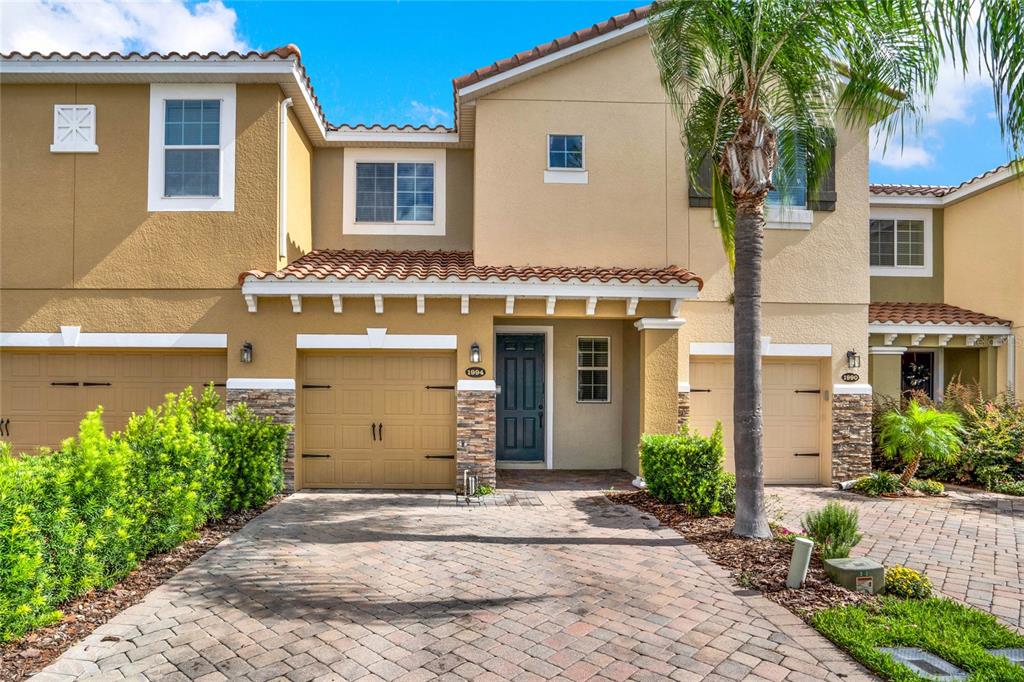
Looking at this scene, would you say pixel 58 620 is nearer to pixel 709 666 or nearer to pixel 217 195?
pixel 709 666

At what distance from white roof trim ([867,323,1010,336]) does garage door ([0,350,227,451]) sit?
41.5ft

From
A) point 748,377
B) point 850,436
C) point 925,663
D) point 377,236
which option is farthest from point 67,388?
point 850,436

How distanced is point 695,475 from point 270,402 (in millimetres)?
6609

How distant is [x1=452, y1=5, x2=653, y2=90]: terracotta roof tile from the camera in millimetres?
10984

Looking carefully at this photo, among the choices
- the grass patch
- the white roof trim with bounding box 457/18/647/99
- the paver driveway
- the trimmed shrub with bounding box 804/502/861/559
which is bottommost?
the paver driveway

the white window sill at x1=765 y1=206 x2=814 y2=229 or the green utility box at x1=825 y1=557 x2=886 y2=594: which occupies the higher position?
the white window sill at x1=765 y1=206 x2=814 y2=229

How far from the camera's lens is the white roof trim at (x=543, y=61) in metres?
11.0

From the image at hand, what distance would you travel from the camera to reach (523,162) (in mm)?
11344

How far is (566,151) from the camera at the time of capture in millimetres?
11484

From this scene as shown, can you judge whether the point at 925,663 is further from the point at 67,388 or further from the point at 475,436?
the point at 67,388

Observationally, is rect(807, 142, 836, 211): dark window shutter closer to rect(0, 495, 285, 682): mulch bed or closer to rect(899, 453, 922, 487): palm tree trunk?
rect(899, 453, 922, 487): palm tree trunk

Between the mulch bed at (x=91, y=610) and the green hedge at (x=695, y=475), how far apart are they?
5.85 meters

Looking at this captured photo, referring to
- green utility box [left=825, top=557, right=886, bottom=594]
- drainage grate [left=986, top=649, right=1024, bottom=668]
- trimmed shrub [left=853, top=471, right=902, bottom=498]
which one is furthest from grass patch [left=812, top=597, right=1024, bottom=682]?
trimmed shrub [left=853, top=471, right=902, bottom=498]

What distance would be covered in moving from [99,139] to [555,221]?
760 centimetres
